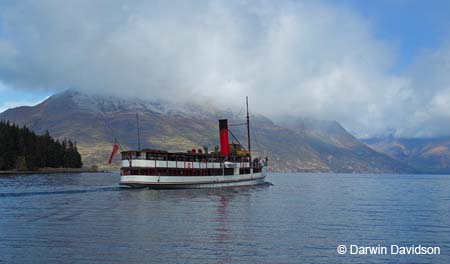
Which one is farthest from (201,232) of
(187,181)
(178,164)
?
(187,181)

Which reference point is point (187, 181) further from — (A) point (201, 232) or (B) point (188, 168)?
(A) point (201, 232)

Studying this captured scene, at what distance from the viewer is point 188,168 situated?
104 m

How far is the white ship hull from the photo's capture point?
92750 millimetres

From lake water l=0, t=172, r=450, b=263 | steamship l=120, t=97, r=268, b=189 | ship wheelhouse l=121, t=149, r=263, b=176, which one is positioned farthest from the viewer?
steamship l=120, t=97, r=268, b=189

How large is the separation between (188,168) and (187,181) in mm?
3061

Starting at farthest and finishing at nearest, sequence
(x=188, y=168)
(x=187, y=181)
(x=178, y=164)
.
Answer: (x=188, y=168) < (x=187, y=181) < (x=178, y=164)

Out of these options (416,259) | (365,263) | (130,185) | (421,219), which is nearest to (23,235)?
(365,263)

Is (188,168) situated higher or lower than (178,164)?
lower

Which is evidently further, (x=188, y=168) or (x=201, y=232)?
(x=188, y=168)

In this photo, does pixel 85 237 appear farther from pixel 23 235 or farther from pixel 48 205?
A: pixel 48 205

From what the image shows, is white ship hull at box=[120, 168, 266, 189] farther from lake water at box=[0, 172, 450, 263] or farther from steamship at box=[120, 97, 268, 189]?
lake water at box=[0, 172, 450, 263]

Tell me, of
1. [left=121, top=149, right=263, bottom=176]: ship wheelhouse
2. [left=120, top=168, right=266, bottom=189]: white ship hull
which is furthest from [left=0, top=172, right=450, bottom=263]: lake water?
[left=121, top=149, right=263, bottom=176]: ship wheelhouse

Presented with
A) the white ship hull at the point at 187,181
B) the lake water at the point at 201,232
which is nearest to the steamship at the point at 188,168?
the white ship hull at the point at 187,181

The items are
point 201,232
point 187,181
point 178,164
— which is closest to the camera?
point 201,232
